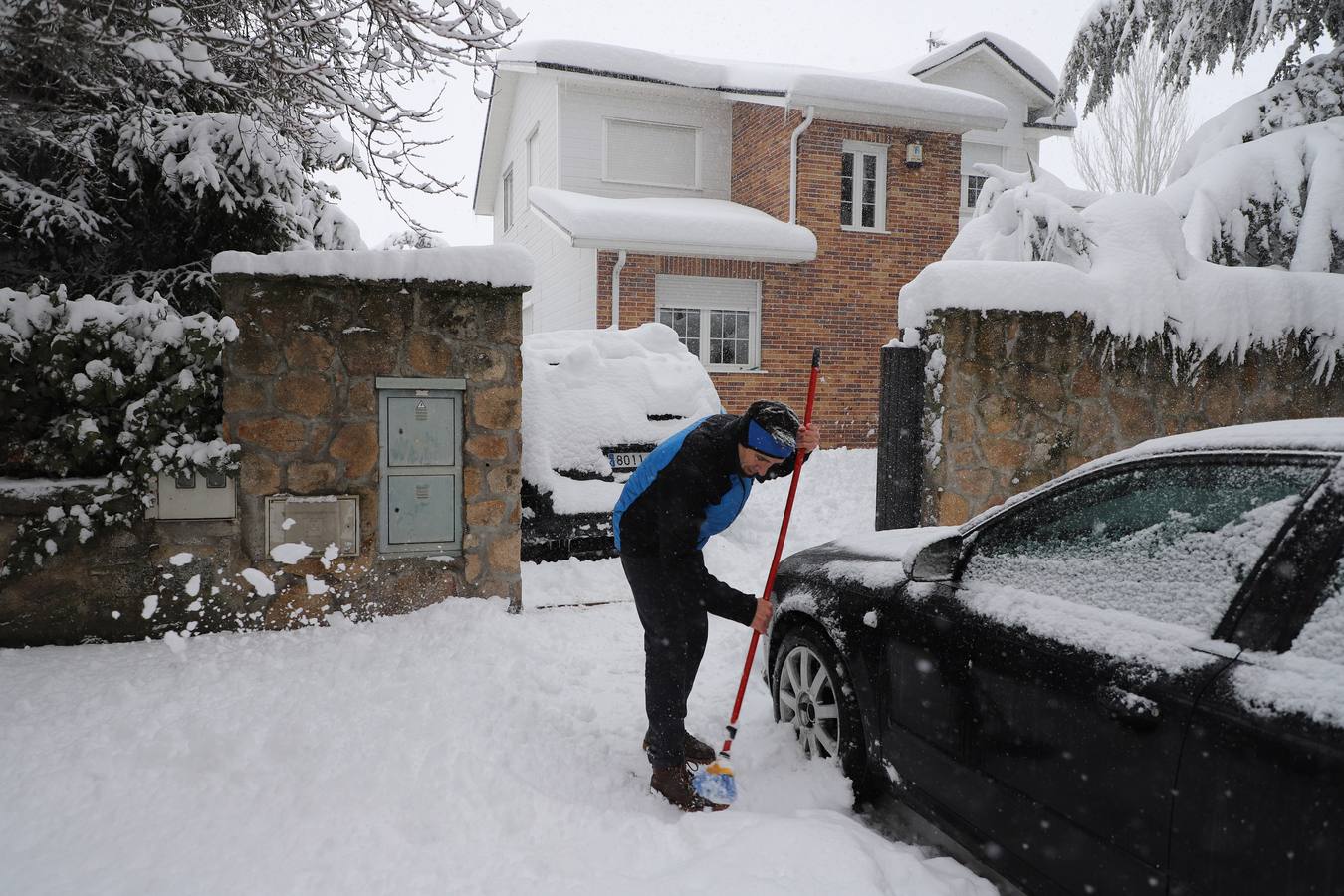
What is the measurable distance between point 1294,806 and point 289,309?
4.90 m

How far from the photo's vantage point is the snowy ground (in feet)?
9.11

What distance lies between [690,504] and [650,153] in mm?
13491

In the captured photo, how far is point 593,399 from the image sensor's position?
21.0 feet

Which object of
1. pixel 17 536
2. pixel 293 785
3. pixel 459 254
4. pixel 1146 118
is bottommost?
pixel 293 785

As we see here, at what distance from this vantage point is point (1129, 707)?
6.89 ft

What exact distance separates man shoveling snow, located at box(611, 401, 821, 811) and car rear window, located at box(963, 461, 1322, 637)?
90cm

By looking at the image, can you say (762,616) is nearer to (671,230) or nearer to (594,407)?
(594,407)

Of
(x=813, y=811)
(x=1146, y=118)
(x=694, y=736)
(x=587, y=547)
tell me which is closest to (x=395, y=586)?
(x=587, y=547)

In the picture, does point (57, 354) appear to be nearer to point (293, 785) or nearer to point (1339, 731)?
point (293, 785)

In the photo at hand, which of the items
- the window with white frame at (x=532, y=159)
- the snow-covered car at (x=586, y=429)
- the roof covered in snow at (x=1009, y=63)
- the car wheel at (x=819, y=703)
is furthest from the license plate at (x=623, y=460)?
the roof covered in snow at (x=1009, y=63)

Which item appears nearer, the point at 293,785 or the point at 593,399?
the point at 293,785

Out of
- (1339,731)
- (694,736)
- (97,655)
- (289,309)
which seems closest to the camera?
(1339,731)

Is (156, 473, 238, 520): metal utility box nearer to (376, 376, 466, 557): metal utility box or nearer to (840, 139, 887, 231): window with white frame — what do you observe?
(376, 376, 466, 557): metal utility box

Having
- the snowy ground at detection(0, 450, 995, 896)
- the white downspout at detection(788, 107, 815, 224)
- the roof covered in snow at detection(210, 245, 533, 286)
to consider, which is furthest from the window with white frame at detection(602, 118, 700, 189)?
the snowy ground at detection(0, 450, 995, 896)
